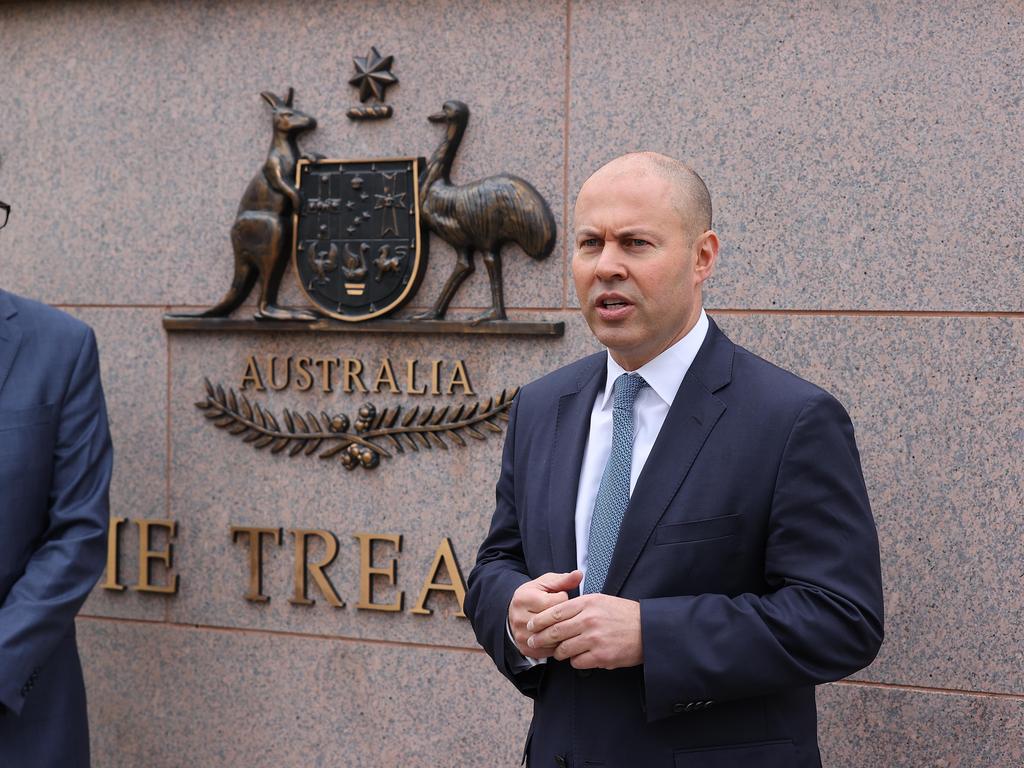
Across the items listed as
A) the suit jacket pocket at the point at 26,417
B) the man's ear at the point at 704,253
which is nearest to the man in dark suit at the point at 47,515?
the suit jacket pocket at the point at 26,417

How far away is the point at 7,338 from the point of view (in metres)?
3.53

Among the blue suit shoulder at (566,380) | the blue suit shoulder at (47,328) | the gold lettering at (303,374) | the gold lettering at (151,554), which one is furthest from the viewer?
the gold lettering at (151,554)

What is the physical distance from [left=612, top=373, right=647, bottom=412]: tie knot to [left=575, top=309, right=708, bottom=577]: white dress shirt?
0.04 ft

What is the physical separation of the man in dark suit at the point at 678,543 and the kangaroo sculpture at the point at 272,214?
1950 millimetres

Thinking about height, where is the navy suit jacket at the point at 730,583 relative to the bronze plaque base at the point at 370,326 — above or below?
below

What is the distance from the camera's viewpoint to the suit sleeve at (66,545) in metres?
3.32

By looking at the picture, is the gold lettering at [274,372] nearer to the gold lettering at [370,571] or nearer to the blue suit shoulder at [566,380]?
the gold lettering at [370,571]

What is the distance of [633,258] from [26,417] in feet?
6.91

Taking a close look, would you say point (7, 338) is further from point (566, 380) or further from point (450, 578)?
point (566, 380)

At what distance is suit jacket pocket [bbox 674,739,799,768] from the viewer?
238 centimetres

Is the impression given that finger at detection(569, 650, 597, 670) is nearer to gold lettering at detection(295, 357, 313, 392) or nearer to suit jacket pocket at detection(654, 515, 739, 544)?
suit jacket pocket at detection(654, 515, 739, 544)

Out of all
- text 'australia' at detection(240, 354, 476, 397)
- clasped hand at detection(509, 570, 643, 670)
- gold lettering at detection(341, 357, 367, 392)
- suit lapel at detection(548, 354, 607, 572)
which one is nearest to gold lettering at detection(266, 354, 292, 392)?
text 'australia' at detection(240, 354, 476, 397)

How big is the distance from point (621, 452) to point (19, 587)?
2.02 m

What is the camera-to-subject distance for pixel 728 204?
3.74 m
